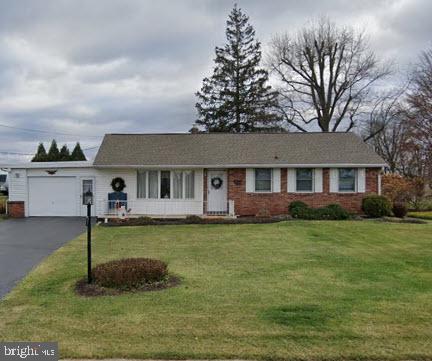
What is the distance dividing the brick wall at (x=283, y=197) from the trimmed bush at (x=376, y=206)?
2.52 feet

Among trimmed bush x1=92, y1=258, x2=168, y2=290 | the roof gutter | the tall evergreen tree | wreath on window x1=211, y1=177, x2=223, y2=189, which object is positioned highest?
the tall evergreen tree

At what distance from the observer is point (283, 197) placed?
1894cm

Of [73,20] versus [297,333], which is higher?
[73,20]

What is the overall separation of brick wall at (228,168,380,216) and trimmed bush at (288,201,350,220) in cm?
101

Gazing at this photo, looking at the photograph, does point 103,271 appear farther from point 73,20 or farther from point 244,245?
point 73,20

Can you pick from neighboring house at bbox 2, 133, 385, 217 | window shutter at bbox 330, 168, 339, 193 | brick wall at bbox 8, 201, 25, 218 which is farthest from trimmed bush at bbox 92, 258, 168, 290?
brick wall at bbox 8, 201, 25, 218

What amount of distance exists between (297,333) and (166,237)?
28.7ft

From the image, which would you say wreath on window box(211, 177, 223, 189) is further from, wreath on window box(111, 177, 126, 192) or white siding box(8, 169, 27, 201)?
white siding box(8, 169, 27, 201)

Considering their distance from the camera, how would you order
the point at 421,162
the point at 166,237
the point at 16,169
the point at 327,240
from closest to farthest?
the point at 327,240, the point at 166,237, the point at 16,169, the point at 421,162

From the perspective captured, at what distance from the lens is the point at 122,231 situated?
579 inches

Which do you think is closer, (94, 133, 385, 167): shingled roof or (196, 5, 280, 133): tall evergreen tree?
(94, 133, 385, 167): shingled roof

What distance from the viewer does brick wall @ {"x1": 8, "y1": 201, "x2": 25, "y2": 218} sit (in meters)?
20.1

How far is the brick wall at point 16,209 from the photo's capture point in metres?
20.1

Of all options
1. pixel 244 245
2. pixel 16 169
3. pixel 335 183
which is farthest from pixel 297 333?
pixel 16 169
